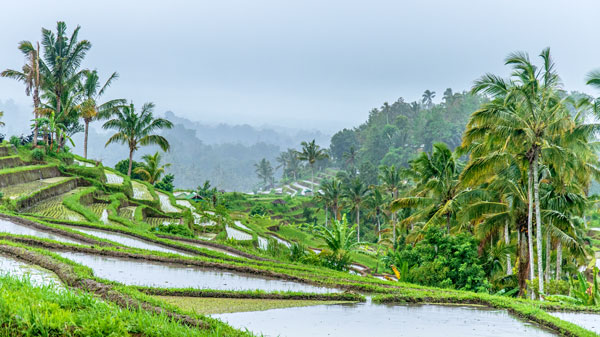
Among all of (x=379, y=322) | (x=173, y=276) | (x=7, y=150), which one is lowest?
(x=379, y=322)

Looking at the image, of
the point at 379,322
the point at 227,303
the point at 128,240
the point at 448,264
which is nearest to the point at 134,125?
the point at 128,240

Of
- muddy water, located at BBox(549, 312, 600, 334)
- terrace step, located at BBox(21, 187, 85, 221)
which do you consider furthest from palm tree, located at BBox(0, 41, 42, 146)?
muddy water, located at BBox(549, 312, 600, 334)

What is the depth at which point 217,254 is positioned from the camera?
538 inches

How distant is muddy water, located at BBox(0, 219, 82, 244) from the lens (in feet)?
42.9

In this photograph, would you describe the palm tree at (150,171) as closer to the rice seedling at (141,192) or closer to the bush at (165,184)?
the bush at (165,184)

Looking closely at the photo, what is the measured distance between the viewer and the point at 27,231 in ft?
44.9

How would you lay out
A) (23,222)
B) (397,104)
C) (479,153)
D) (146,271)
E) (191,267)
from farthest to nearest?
(397,104)
(479,153)
(23,222)
(191,267)
(146,271)

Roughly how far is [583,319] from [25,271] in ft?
32.2

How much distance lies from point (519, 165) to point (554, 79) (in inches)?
115

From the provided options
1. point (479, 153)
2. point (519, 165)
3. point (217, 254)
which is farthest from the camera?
point (479, 153)

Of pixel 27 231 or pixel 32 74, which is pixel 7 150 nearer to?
pixel 32 74

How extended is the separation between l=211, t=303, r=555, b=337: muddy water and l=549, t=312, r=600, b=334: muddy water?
0.95 metres

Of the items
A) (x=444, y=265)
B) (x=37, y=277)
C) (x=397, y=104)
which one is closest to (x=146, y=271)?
(x=37, y=277)

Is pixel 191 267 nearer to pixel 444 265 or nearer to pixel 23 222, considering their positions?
pixel 23 222
